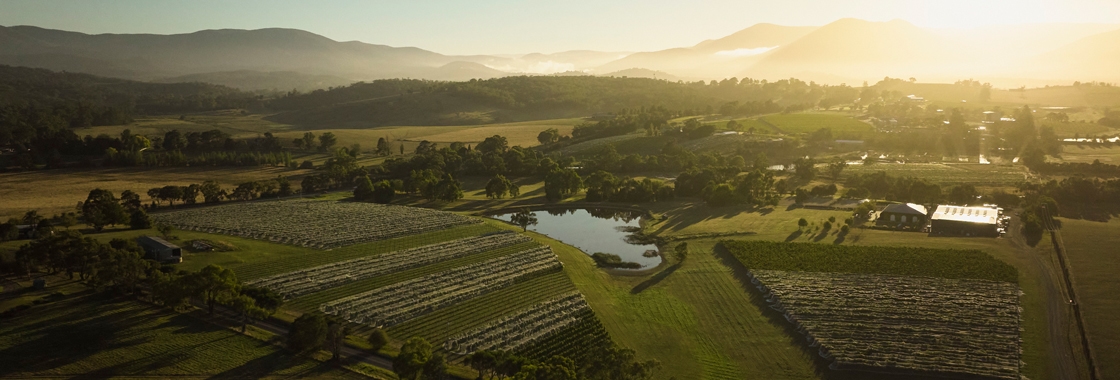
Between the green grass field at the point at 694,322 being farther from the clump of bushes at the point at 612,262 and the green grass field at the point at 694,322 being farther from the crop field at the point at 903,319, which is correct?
the crop field at the point at 903,319

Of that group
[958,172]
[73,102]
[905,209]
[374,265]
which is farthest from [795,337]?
[73,102]

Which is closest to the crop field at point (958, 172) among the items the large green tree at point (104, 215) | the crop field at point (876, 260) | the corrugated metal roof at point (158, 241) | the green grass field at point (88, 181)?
the crop field at point (876, 260)

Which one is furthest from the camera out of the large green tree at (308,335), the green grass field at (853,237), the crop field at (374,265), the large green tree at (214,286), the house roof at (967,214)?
the house roof at (967,214)

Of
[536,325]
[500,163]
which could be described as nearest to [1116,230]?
[536,325]

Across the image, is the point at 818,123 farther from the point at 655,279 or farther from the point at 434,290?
the point at 434,290

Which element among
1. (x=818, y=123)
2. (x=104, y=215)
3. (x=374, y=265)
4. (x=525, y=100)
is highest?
(x=525, y=100)

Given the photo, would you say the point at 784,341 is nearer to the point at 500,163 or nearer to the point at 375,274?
the point at 375,274

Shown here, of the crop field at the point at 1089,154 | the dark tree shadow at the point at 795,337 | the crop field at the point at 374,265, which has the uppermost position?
the crop field at the point at 1089,154
